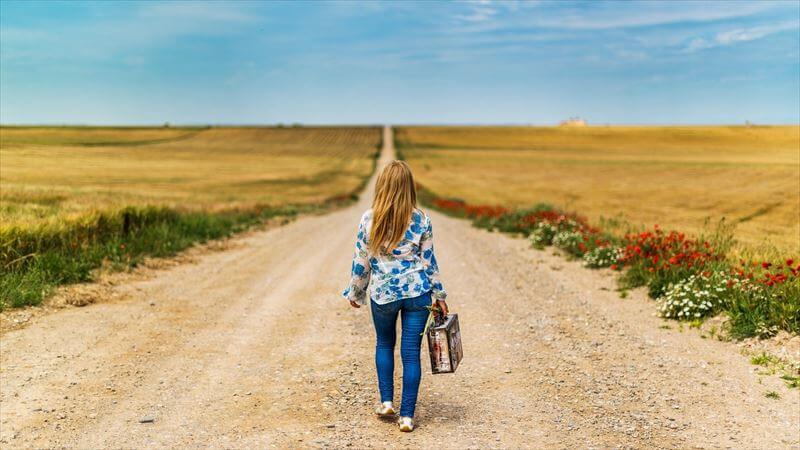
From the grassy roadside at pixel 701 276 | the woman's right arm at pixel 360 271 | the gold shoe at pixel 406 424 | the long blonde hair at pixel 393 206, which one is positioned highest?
the long blonde hair at pixel 393 206

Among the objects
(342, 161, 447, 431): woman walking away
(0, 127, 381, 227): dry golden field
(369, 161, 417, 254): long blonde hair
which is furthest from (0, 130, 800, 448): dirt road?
(0, 127, 381, 227): dry golden field

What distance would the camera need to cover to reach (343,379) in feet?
22.3

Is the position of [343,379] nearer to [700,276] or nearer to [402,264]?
[402,264]

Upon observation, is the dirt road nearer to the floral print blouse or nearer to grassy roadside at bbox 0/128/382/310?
the floral print blouse

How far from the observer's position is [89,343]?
316 inches

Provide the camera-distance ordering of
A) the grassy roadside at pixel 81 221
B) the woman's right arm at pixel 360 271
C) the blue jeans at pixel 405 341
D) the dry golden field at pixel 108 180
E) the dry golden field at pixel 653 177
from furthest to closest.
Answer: the dry golden field at pixel 653 177, the dry golden field at pixel 108 180, the grassy roadside at pixel 81 221, the woman's right arm at pixel 360 271, the blue jeans at pixel 405 341

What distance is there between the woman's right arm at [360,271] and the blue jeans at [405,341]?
0.24 m

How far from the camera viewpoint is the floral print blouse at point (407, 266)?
5457 millimetres

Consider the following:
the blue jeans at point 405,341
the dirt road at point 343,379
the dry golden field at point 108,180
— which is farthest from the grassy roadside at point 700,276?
the dry golden field at point 108,180

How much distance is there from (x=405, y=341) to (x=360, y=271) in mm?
740

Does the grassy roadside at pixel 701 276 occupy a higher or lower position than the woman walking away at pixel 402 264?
lower

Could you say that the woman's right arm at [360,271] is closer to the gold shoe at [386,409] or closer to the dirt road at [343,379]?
the gold shoe at [386,409]

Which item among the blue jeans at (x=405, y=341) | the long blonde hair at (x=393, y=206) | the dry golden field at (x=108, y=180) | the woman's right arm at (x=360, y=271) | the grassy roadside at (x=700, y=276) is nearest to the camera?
the long blonde hair at (x=393, y=206)

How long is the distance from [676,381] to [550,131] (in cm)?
13971
